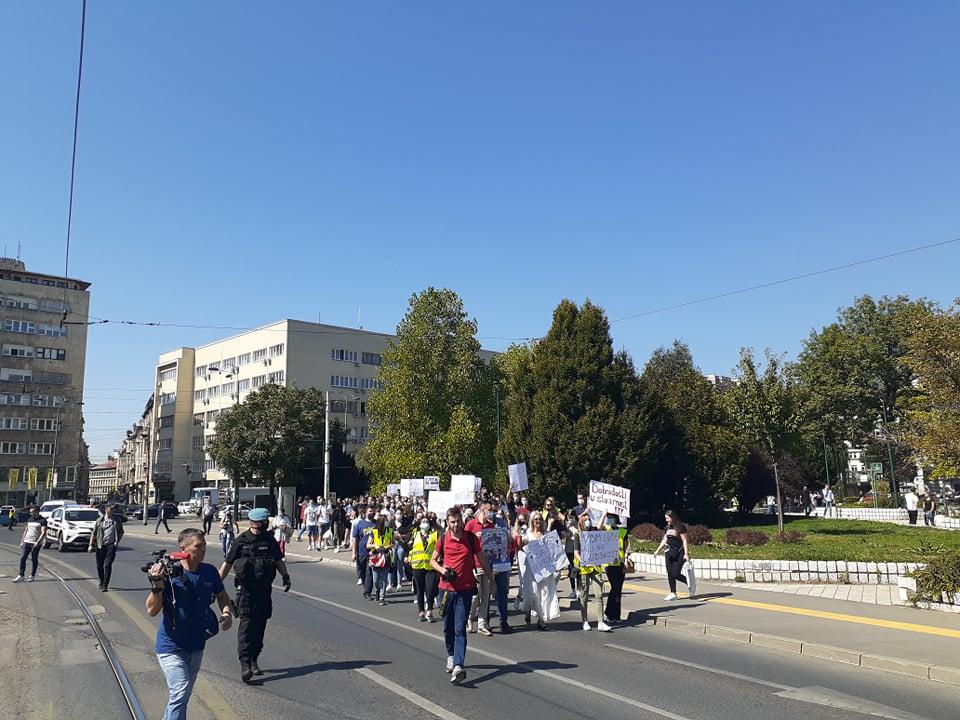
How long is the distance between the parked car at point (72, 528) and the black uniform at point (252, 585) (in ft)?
74.2

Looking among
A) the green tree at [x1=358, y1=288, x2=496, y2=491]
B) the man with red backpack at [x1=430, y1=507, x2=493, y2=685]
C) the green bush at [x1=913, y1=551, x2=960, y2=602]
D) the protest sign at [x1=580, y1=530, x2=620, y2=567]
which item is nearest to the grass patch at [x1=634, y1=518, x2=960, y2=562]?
the green bush at [x1=913, y1=551, x2=960, y2=602]

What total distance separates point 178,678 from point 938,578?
38.2 ft

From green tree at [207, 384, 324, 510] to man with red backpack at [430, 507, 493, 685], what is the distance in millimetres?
50141

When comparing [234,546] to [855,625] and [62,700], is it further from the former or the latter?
[855,625]

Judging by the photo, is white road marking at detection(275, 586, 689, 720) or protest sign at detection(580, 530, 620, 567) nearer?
white road marking at detection(275, 586, 689, 720)

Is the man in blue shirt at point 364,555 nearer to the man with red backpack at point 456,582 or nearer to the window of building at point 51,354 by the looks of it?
the man with red backpack at point 456,582

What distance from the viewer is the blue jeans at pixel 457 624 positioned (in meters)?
8.06

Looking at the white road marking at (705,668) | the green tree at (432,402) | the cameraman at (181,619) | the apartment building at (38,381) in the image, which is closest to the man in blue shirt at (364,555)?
the white road marking at (705,668)

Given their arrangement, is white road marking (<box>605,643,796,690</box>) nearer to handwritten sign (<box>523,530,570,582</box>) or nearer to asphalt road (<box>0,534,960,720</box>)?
asphalt road (<box>0,534,960,720</box>)

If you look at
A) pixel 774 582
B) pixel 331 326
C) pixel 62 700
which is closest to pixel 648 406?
pixel 774 582

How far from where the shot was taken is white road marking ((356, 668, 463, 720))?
681 cm

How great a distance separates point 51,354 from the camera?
296 feet

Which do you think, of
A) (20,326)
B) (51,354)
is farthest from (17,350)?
(51,354)

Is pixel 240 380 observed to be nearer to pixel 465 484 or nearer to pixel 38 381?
pixel 38 381
